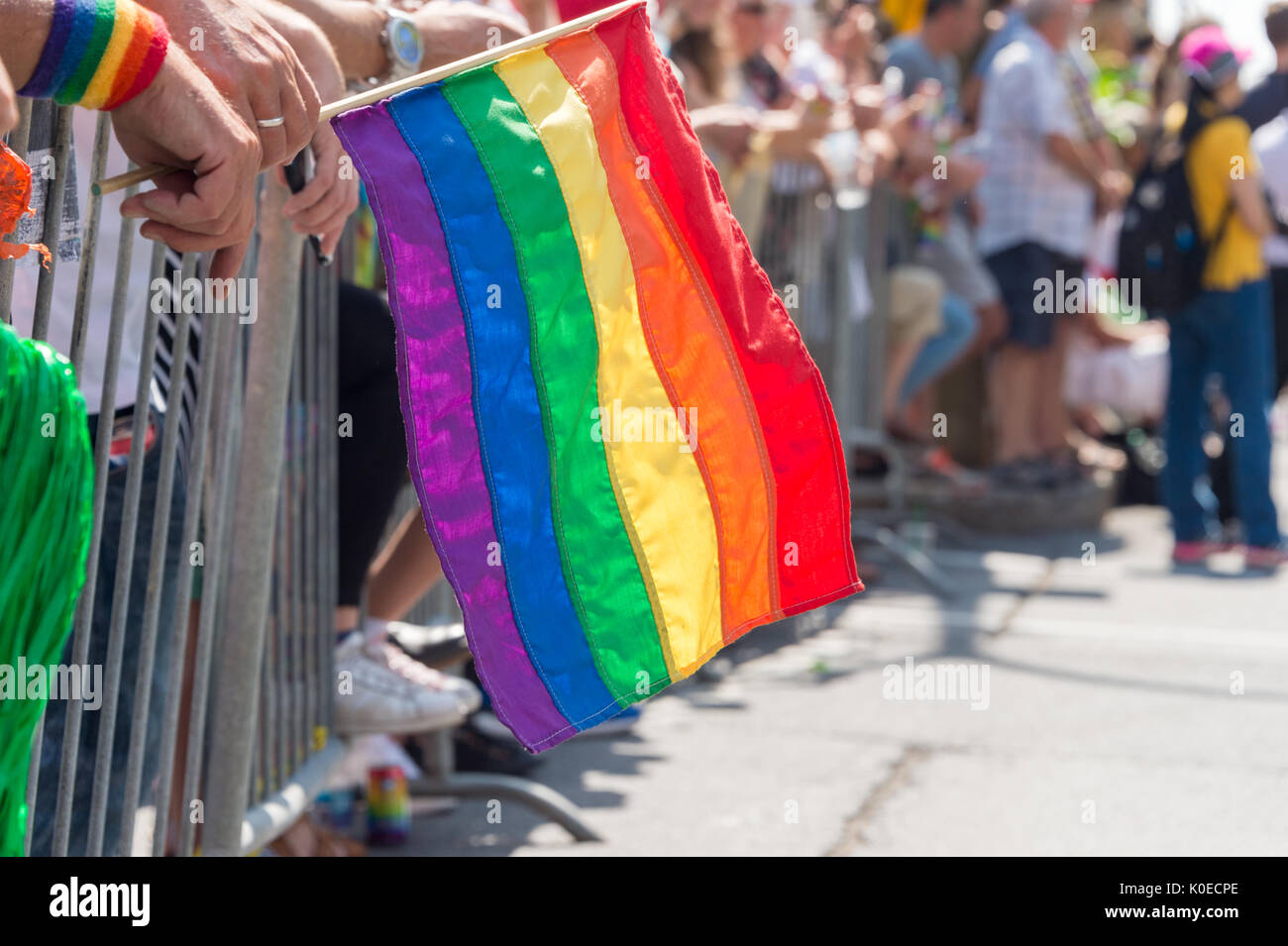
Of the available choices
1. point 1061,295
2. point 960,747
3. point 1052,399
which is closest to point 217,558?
point 960,747

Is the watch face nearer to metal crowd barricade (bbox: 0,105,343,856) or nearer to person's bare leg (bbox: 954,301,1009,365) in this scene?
metal crowd barricade (bbox: 0,105,343,856)

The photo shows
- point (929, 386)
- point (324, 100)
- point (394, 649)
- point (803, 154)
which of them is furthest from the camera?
point (929, 386)

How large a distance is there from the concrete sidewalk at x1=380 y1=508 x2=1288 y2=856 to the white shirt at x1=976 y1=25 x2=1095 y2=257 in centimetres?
234

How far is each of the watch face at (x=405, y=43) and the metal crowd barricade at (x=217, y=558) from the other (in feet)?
1.08

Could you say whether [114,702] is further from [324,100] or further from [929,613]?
[929,613]

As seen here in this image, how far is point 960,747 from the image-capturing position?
468cm

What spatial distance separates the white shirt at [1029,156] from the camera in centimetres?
833

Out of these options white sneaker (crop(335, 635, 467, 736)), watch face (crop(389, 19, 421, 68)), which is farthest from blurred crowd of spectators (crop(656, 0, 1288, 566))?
watch face (crop(389, 19, 421, 68))

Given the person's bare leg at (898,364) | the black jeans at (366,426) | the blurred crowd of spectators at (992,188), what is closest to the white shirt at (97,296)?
the black jeans at (366,426)

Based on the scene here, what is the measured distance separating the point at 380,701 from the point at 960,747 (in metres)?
1.92
